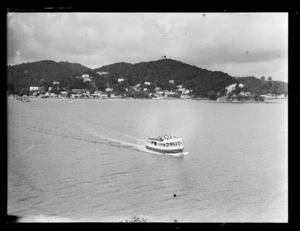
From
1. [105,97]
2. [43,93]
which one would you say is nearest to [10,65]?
[43,93]

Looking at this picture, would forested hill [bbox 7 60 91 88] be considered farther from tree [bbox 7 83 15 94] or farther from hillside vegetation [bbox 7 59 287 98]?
tree [bbox 7 83 15 94]

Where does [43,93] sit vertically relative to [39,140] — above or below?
above

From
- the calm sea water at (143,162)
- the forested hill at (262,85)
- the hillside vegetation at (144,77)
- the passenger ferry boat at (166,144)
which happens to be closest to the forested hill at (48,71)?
the hillside vegetation at (144,77)

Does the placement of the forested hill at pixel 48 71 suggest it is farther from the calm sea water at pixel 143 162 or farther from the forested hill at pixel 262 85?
the forested hill at pixel 262 85

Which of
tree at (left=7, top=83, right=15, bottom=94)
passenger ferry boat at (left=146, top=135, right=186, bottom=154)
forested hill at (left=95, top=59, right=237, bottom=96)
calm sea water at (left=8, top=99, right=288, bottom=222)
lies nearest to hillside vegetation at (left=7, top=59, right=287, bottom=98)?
forested hill at (left=95, top=59, right=237, bottom=96)
